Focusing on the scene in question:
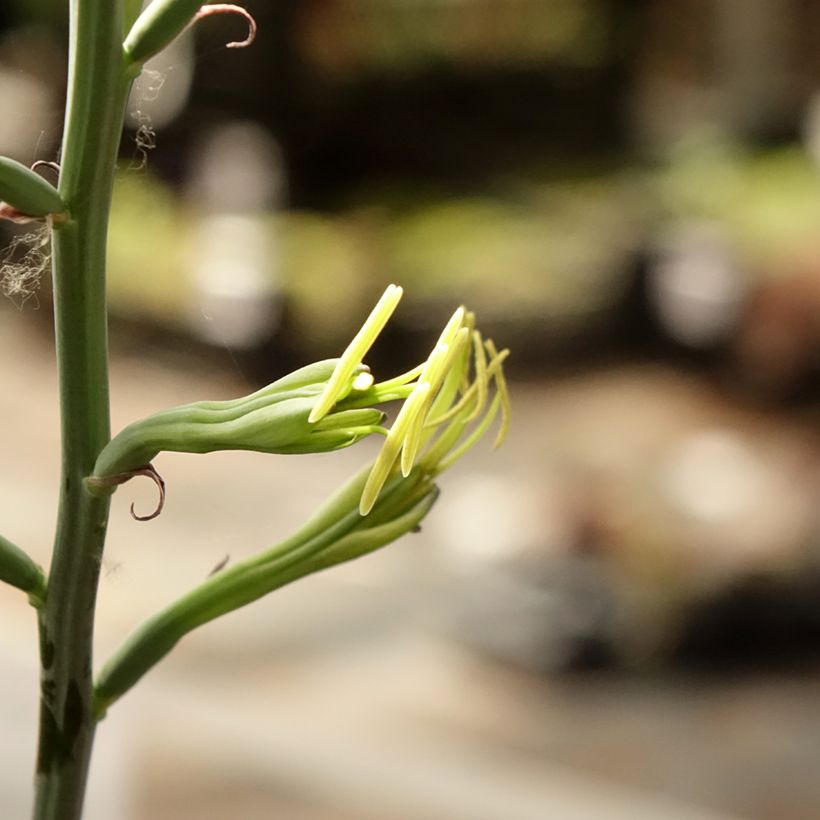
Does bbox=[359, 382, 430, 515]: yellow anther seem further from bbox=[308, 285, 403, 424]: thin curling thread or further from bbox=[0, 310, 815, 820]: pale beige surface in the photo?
bbox=[0, 310, 815, 820]: pale beige surface

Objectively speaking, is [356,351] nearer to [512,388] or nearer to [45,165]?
[45,165]

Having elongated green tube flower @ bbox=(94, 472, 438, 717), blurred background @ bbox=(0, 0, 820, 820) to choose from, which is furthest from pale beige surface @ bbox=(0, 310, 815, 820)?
elongated green tube flower @ bbox=(94, 472, 438, 717)

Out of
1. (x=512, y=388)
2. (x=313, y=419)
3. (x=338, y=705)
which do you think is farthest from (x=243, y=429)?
(x=512, y=388)

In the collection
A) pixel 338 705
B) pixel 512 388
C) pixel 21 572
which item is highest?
pixel 21 572

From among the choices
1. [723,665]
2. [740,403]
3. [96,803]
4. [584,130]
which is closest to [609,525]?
[723,665]

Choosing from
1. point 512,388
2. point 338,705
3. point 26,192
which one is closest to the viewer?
point 26,192

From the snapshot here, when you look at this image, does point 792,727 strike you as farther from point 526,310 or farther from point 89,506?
point 526,310

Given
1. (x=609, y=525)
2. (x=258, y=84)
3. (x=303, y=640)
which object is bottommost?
(x=303, y=640)
